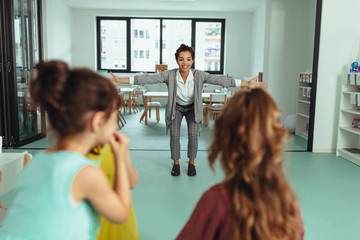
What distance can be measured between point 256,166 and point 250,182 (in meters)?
0.05

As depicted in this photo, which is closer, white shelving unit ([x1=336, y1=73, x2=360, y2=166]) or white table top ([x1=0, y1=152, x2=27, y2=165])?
white table top ([x1=0, y1=152, x2=27, y2=165])

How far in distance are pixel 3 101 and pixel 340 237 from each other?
184 inches

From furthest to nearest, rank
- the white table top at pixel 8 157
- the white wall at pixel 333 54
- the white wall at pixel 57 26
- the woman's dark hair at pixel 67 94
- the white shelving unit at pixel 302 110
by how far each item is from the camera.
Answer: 1. the white wall at pixel 57 26
2. the white shelving unit at pixel 302 110
3. the white wall at pixel 333 54
4. the white table top at pixel 8 157
5. the woman's dark hair at pixel 67 94

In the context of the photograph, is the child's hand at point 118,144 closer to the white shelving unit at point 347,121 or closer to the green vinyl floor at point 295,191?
the green vinyl floor at point 295,191

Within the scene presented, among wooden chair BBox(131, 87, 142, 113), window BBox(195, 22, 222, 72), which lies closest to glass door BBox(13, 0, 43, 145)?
wooden chair BBox(131, 87, 142, 113)

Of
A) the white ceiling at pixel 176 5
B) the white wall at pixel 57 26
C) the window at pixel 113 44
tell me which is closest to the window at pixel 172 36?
the white ceiling at pixel 176 5

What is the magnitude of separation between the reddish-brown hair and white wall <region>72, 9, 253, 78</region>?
10.4m

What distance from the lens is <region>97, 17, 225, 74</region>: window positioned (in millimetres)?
11281

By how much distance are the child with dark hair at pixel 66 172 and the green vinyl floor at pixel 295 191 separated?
39.2 inches

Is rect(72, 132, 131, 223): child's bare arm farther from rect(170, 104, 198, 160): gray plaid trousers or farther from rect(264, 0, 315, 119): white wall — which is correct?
rect(264, 0, 315, 119): white wall

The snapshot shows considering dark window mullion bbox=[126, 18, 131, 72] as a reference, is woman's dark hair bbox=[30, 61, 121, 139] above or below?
below

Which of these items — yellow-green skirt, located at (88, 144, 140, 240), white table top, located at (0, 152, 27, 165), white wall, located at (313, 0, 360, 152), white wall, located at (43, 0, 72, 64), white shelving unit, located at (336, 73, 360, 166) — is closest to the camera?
yellow-green skirt, located at (88, 144, 140, 240)

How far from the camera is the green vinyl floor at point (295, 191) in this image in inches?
102

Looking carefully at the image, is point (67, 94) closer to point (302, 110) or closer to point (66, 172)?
point (66, 172)
